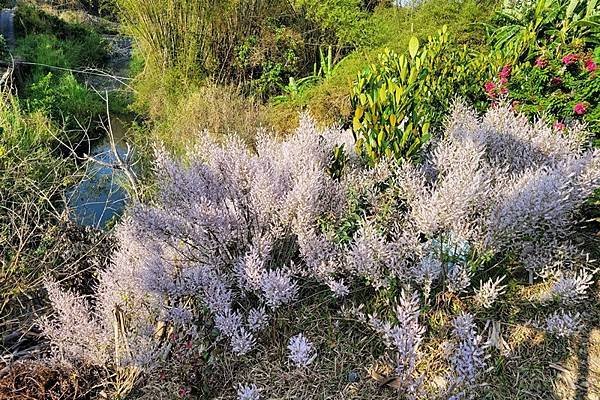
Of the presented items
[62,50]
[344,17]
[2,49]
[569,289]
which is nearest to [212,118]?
[344,17]

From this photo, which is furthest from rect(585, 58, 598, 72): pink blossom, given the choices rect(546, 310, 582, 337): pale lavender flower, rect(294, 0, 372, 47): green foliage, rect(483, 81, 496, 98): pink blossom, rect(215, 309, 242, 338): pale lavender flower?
rect(294, 0, 372, 47): green foliage

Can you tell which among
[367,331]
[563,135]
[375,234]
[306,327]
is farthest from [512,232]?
[563,135]

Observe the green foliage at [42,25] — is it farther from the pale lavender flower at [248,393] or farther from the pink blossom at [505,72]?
the pale lavender flower at [248,393]

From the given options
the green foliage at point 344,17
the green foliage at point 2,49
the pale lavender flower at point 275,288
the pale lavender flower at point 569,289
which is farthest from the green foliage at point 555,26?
the green foliage at point 2,49

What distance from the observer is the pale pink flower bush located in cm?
166

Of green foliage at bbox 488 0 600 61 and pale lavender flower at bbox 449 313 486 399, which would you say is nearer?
pale lavender flower at bbox 449 313 486 399

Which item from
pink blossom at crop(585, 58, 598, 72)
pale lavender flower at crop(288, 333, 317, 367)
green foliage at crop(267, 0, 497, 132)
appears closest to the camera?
pale lavender flower at crop(288, 333, 317, 367)

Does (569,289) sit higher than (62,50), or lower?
higher

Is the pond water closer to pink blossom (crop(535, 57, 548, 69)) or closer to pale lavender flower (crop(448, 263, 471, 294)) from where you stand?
pale lavender flower (crop(448, 263, 471, 294))

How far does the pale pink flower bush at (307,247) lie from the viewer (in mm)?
1656

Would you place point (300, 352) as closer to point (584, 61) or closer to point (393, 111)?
point (393, 111)

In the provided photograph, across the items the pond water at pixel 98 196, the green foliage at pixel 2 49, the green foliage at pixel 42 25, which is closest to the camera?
the pond water at pixel 98 196

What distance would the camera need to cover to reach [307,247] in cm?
182

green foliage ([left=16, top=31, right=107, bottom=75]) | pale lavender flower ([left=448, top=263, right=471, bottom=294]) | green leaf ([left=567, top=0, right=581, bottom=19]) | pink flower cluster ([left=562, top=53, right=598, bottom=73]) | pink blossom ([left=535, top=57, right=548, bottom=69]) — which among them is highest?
green leaf ([left=567, top=0, right=581, bottom=19])
